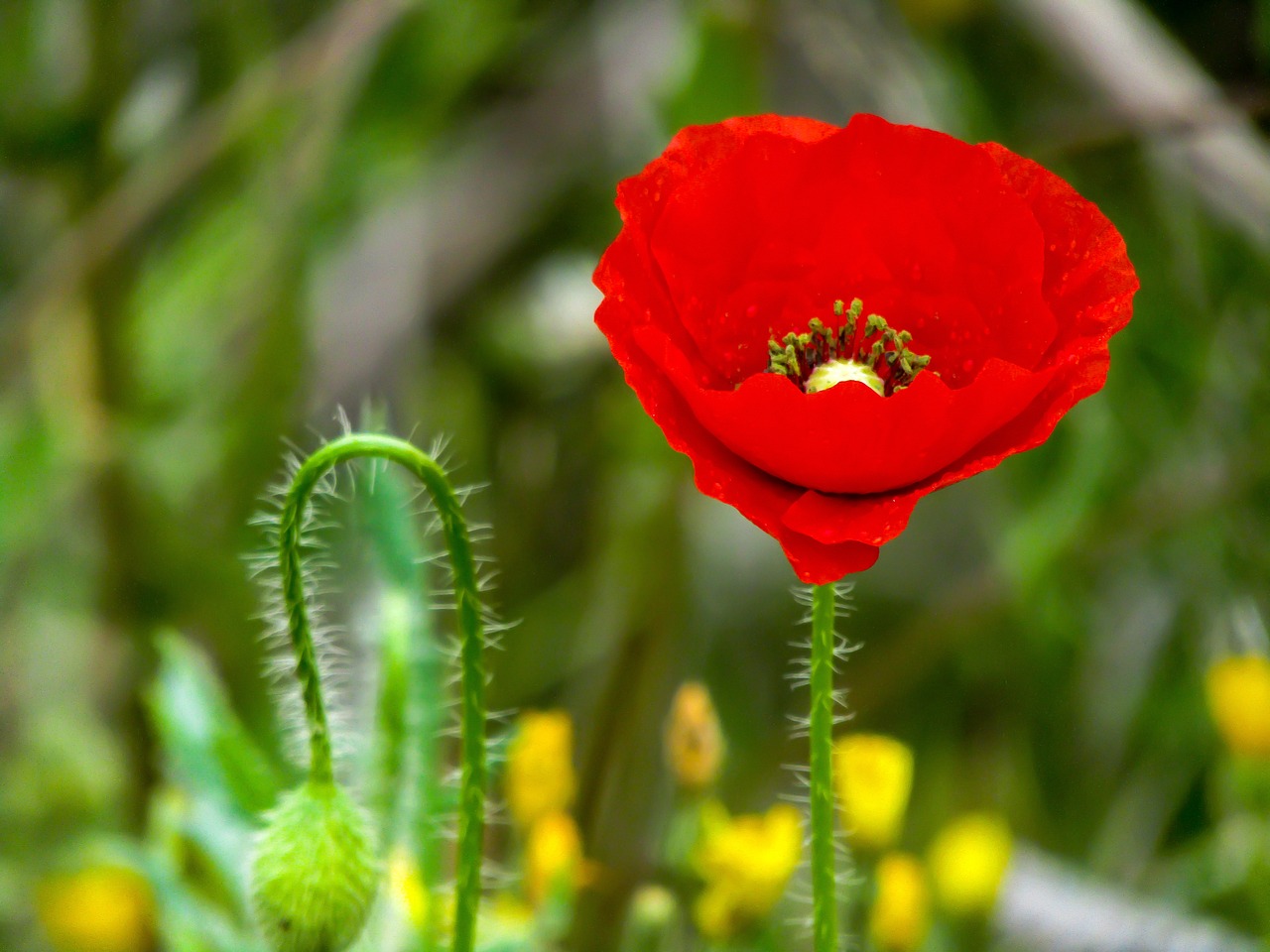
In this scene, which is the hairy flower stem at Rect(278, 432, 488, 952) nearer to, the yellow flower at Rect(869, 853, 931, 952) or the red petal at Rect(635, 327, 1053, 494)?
the red petal at Rect(635, 327, 1053, 494)

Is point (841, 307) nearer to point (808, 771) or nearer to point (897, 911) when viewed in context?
point (808, 771)

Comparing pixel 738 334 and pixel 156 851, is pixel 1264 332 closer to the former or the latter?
pixel 738 334

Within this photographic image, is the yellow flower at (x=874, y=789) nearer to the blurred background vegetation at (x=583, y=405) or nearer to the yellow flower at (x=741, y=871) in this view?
the yellow flower at (x=741, y=871)

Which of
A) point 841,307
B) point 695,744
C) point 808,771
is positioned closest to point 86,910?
point 695,744

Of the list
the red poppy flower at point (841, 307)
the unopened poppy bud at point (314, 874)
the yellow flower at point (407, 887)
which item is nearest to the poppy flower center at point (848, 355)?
the red poppy flower at point (841, 307)

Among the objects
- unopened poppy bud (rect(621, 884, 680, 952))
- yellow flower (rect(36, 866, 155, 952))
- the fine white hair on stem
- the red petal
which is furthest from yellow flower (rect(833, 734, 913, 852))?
yellow flower (rect(36, 866, 155, 952))

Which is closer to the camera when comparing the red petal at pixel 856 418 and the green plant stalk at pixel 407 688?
the red petal at pixel 856 418
